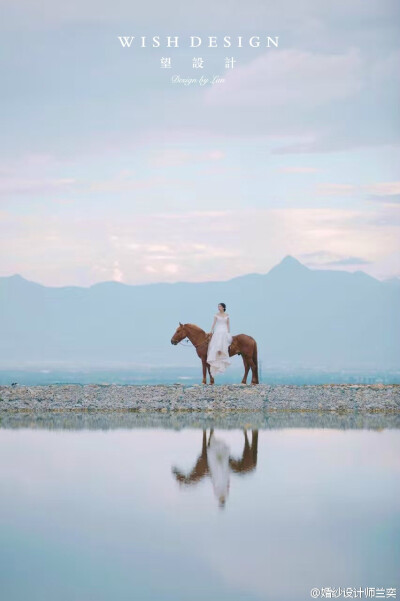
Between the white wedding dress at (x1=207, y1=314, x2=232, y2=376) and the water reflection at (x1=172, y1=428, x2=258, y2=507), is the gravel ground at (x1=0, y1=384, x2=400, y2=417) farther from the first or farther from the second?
the water reflection at (x1=172, y1=428, x2=258, y2=507)

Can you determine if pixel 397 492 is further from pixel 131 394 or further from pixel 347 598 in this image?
pixel 131 394

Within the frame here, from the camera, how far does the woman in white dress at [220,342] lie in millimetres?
25906

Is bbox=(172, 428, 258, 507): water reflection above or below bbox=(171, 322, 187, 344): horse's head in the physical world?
below

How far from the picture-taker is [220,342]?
25.9 metres

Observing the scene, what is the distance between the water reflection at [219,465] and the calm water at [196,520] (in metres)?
0.02

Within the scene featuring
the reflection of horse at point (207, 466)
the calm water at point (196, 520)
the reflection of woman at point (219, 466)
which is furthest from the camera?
the reflection of horse at point (207, 466)

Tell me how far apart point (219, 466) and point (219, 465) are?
0.09 meters

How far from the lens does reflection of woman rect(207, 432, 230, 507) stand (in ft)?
36.6

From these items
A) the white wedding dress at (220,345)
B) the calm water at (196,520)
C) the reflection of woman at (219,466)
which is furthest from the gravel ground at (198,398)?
the calm water at (196,520)

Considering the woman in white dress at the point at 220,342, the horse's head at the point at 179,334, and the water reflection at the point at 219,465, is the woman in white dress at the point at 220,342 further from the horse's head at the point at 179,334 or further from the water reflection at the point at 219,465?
the water reflection at the point at 219,465

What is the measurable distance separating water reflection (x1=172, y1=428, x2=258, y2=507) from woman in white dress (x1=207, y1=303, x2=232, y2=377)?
376 inches

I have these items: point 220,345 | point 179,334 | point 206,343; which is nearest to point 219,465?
point 220,345

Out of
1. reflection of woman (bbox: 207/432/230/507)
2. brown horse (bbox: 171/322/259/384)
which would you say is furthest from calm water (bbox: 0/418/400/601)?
brown horse (bbox: 171/322/259/384)

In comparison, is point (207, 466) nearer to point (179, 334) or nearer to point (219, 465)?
point (219, 465)
